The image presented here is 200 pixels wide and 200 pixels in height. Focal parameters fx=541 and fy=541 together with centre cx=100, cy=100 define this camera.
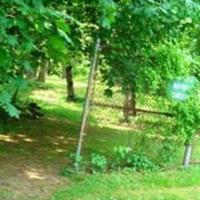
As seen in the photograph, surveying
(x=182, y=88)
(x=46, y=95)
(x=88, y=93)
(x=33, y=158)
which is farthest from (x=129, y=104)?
(x=46, y=95)

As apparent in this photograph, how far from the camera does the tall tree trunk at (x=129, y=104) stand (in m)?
8.42

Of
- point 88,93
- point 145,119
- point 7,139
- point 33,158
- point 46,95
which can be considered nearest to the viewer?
point 88,93

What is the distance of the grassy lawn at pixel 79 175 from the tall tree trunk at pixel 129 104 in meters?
0.22

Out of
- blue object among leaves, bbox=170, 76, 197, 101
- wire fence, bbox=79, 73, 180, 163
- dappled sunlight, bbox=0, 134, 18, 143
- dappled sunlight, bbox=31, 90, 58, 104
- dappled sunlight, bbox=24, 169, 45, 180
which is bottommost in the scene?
dappled sunlight, bbox=24, 169, 45, 180

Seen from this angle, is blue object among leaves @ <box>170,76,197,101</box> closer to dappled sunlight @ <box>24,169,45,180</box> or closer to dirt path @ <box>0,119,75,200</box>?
dirt path @ <box>0,119,75,200</box>

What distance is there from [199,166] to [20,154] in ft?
9.28

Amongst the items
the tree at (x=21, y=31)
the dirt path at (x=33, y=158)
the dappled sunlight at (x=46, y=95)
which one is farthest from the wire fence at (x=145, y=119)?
the dappled sunlight at (x=46, y=95)

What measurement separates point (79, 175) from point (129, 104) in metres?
1.81

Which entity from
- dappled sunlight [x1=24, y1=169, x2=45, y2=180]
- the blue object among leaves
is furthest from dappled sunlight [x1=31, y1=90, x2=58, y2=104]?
dappled sunlight [x1=24, y1=169, x2=45, y2=180]

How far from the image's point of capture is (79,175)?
7.38 m

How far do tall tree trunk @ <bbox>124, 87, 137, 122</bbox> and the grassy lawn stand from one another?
221 millimetres

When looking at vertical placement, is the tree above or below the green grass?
above

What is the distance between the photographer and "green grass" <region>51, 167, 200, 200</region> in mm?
6539

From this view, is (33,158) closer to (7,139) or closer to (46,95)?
(7,139)
